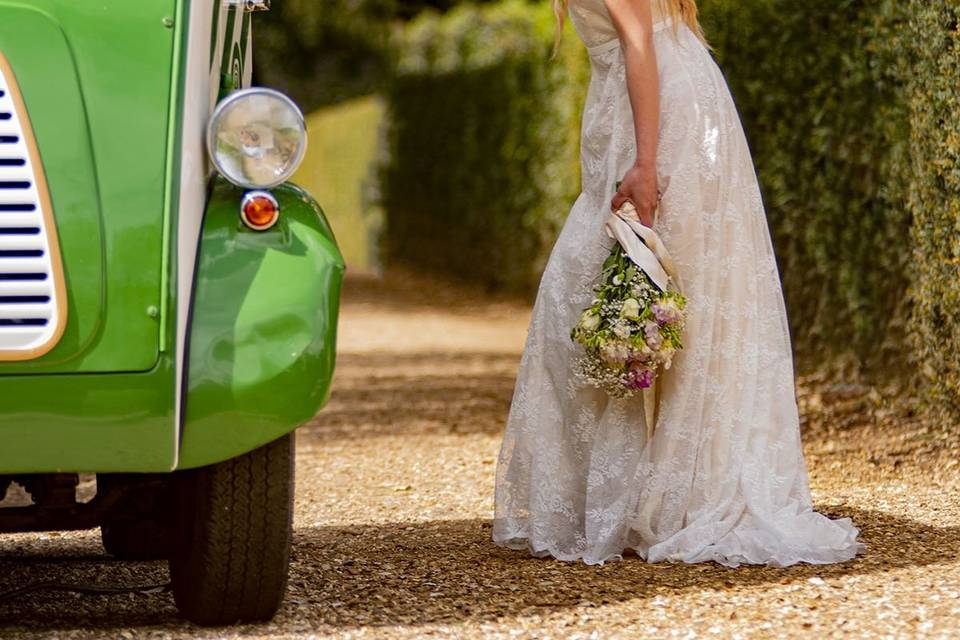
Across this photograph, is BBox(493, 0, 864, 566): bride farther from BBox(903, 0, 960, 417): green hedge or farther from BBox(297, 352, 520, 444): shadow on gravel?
BBox(297, 352, 520, 444): shadow on gravel

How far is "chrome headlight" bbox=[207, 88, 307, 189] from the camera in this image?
3324 millimetres

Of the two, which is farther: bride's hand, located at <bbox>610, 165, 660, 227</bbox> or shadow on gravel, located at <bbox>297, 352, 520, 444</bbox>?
shadow on gravel, located at <bbox>297, 352, 520, 444</bbox>

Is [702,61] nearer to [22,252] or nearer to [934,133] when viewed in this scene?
[934,133]

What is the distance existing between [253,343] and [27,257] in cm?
49

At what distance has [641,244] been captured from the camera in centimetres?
419

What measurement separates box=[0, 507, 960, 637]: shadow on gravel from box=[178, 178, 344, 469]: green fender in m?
0.60

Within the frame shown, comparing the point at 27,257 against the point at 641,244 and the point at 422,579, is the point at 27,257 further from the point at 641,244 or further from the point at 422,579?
the point at 641,244

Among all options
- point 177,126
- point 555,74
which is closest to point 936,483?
point 177,126

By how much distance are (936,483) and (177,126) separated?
10.6ft

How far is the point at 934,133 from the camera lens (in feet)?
18.5

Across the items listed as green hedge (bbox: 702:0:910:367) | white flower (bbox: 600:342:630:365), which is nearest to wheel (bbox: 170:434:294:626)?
white flower (bbox: 600:342:630:365)

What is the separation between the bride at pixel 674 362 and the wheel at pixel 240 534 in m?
1.01

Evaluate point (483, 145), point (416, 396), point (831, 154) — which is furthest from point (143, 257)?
point (483, 145)

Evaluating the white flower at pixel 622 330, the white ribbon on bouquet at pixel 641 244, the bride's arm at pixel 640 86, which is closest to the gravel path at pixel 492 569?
the white flower at pixel 622 330
